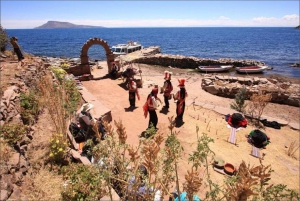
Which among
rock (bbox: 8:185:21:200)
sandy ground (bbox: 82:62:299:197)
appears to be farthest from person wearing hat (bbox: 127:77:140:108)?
rock (bbox: 8:185:21:200)

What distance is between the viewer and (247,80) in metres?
17.0

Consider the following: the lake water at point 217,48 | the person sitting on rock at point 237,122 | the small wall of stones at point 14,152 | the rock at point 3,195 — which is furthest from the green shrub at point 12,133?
the lake water at point 217,48

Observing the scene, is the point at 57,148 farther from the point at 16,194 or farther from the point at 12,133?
the point at 16,194

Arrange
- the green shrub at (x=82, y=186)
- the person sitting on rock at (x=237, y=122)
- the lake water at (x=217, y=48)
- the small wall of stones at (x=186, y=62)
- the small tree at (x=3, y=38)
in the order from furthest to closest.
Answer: the lake water at (x=217, y=48) → the small wall of stones at (x=186, y=62) → the small tree at (x=3, y=38) → the person sitting on rock at (x=237, y=122) → the green shrub at (x=82, y=186)

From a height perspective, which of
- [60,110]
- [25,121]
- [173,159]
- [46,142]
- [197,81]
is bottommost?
[197,81]

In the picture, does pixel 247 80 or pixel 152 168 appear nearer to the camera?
pixel 152 168

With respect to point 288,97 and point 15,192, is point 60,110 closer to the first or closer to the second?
point 15,192

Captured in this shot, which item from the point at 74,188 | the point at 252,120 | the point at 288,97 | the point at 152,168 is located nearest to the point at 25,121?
the point at 74,188

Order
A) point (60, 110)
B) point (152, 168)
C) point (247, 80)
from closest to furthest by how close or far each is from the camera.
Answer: point (152, 168) → point (60, 110) → point (247, 80)

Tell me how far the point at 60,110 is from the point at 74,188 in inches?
89.8

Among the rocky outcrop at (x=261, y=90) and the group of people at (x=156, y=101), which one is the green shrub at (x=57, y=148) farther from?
the rocky outcrop at (x=261, y=90)

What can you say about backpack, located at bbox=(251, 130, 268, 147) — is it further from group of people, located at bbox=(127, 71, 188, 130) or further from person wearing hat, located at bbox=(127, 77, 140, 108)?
person wearing hat, located at bbox=(127, 77, 140, 108)

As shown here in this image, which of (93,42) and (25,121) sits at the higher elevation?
(93,42)

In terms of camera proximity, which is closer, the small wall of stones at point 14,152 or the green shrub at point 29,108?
the small wall of stones at point 14,152
